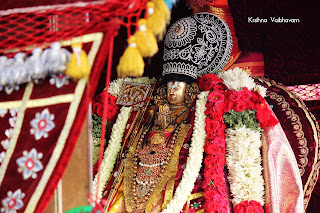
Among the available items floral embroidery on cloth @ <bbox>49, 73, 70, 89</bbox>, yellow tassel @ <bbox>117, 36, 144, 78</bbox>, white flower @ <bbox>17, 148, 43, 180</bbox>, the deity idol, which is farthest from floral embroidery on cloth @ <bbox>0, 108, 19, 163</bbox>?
the deity idol

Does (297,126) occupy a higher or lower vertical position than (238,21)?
lower

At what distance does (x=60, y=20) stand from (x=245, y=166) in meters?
1.45

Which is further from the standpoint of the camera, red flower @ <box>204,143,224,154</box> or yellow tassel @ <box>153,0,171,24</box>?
red flower @ <box>204,143,224,154</box>

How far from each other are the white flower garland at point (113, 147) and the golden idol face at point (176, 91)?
0.41 metres

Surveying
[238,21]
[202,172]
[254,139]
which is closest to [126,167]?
[202,172]

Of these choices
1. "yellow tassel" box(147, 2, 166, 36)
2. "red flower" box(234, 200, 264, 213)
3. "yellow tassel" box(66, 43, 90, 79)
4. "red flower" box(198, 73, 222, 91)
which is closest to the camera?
"yellow tassel" box(66, 43, 90, 79)

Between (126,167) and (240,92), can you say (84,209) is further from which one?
(240,92)

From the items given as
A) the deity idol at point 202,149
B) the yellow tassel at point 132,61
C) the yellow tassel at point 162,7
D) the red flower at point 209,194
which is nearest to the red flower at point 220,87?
the deity idol at point 202,149

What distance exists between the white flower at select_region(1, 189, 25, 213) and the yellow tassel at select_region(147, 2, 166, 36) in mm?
885

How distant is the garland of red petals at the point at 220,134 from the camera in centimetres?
234

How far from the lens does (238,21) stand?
3588 millimetres

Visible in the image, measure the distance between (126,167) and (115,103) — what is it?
0.65 meters

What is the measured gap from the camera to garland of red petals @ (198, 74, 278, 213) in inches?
92.2

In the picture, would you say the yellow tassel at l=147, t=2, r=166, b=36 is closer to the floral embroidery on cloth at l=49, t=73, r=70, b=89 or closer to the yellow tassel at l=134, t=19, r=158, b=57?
the yellow tassel at l=134, t=19, r=158, b=57
